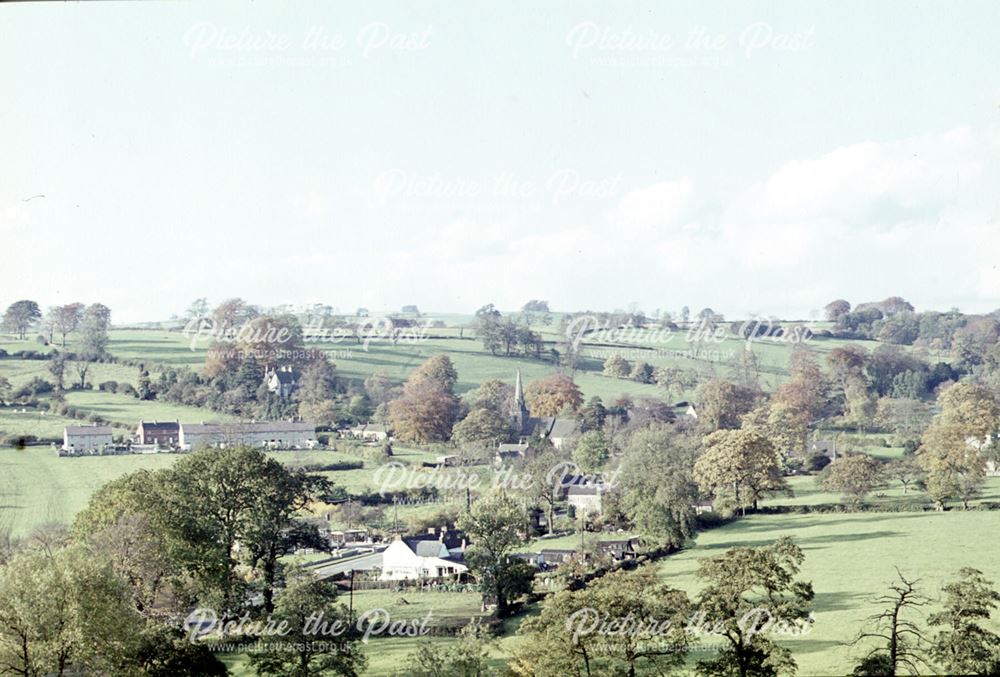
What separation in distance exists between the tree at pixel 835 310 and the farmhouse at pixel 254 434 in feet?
44.1

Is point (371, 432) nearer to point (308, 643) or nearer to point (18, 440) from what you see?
point (18, 440)

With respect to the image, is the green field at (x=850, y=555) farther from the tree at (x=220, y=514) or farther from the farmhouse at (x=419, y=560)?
the tree at (x=220, y=514)

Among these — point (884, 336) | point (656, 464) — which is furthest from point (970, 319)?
point (656, 464)

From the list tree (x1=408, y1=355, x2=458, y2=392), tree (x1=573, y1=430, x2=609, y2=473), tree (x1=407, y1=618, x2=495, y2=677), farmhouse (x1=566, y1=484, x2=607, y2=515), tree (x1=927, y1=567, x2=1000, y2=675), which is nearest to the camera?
tree (x1=927, y1=567, x2=1000, y2=675)

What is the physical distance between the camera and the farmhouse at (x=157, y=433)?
23.4m

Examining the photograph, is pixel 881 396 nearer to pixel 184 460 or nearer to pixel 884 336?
pixel 884 336

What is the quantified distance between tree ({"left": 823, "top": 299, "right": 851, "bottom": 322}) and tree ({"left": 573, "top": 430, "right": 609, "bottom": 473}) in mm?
6895

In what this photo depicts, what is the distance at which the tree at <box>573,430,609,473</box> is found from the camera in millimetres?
26094

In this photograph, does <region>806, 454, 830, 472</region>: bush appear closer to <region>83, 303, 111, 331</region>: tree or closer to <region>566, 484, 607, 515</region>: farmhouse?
<region>566, 484, 607, 515</region>: farmhouse

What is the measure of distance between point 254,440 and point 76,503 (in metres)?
5.40

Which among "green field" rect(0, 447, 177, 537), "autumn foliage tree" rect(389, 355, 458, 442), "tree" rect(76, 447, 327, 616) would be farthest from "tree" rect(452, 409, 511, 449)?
"tree" rect(76, 447, 327, 616)

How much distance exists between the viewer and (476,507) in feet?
56.0

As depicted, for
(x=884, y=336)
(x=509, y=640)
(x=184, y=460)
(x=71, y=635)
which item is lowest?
(x=509, y=640)

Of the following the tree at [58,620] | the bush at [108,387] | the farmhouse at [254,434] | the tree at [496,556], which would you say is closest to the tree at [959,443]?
the tree at [496,556]
